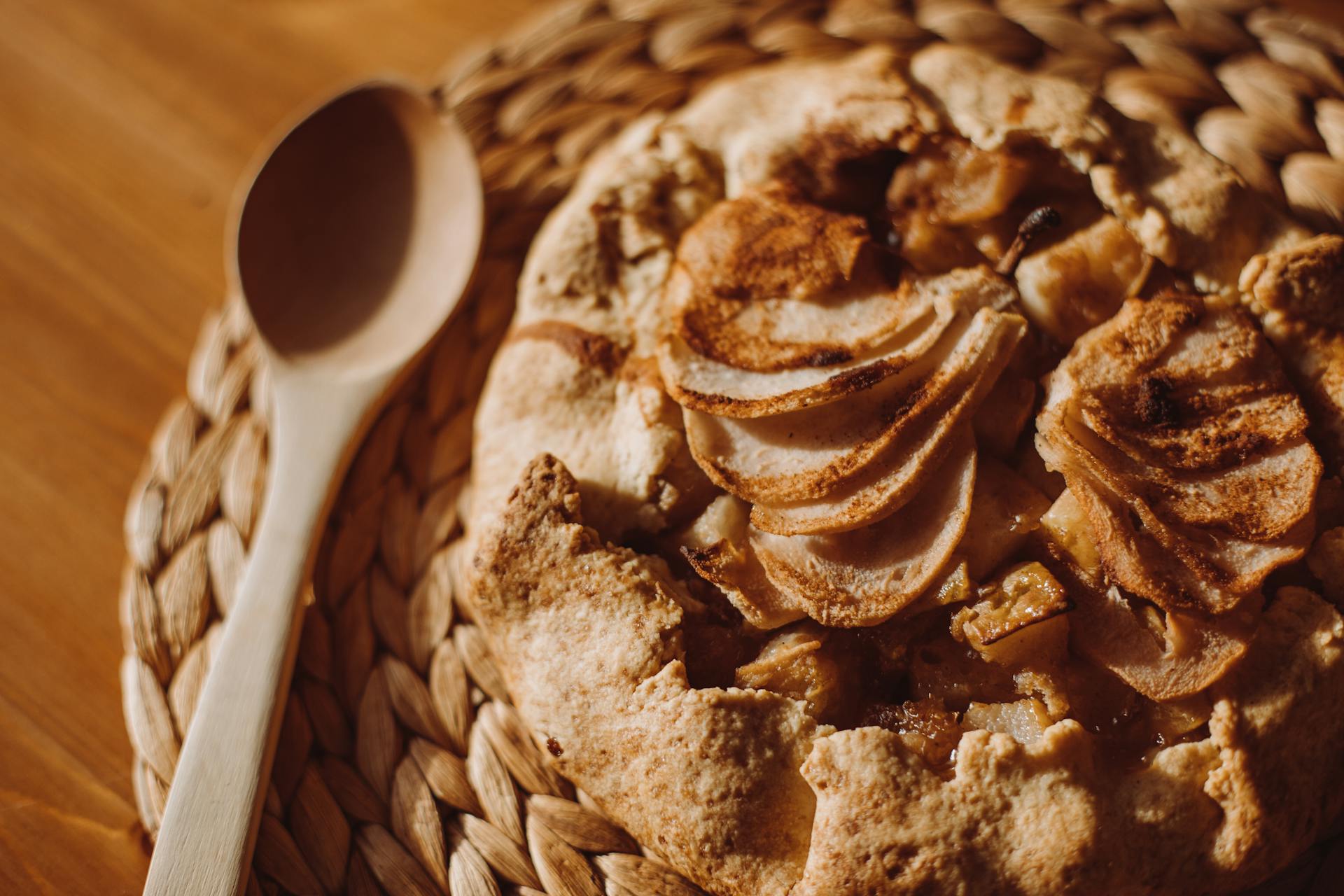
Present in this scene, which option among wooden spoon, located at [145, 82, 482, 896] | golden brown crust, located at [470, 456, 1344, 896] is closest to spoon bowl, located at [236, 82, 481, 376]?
wooden spoon, located at [145, 82, 482, 896]

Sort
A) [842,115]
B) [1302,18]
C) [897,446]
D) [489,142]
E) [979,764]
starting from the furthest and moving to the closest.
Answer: [489,142], [1302,18], [842,115], [897,446], [979,764]

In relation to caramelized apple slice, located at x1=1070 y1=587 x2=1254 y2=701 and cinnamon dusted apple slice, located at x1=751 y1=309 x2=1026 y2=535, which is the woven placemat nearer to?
caramelized apple slice, located at x1=1070 y1=587 x2=1254 y2=701

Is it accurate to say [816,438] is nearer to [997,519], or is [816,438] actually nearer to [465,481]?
[997,519]

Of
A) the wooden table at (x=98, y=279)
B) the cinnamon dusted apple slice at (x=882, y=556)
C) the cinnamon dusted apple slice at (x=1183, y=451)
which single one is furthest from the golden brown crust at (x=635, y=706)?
the wooden table at (x=98, y=279)

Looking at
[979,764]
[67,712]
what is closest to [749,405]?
[979,764]

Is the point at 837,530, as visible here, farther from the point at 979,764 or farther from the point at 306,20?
the point at 306,20

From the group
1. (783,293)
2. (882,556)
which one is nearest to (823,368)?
(783,293)

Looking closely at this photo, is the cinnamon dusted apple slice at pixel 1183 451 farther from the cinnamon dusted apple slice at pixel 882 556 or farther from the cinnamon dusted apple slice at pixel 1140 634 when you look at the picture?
the cinnamon dusted apple slice at pixel 882 556

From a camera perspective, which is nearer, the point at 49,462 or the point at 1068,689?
the point at 1068,689

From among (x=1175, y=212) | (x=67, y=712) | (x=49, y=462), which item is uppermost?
(x=1175, y=212)
